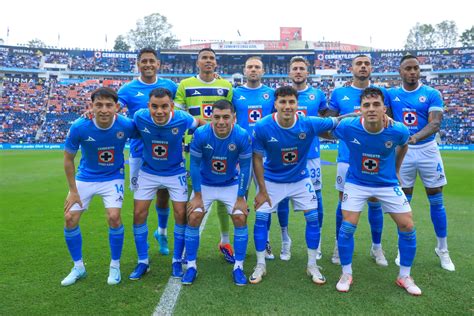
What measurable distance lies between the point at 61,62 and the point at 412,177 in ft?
162

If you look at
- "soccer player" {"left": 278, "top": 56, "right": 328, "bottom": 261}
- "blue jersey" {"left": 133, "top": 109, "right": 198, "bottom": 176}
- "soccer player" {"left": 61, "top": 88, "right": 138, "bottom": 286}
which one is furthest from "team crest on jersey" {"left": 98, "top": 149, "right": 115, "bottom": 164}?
"soccer player" {"left": 278, "top": 56, "right": 328, "bottom": 261}

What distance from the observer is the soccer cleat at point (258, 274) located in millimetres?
4039

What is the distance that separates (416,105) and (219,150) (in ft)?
9.26

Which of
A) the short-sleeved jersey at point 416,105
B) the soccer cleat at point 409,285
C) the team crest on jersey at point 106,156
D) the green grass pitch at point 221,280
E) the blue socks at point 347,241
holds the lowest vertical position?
the green grass pitch at point 221,280

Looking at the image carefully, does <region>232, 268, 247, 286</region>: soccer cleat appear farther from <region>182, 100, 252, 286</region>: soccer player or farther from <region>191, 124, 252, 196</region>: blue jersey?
<region>191, 124, 252, 196</region>: blue jersey

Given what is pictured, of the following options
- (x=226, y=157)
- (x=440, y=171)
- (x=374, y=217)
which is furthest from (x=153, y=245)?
(x=440, y=171)

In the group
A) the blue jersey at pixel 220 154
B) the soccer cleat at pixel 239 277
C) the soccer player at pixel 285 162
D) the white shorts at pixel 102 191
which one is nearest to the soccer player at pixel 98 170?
the white shorts at pixel 102 191

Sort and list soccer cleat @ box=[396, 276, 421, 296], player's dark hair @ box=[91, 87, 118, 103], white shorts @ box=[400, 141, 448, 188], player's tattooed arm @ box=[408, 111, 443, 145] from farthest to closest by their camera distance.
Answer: white shorts @ box=[400, 141, 448, 188] → player's tattooed arm @ box=[408, 111, 443, 145] → player's dark hair @ box=[91, 87, 118, 103] → soccer cleat @ box=[396, 276, 421, 296]

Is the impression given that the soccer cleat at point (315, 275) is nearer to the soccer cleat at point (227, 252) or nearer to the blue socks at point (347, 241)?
the blue socks at point (347, 241)

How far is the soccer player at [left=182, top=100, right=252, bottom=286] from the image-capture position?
4180mm

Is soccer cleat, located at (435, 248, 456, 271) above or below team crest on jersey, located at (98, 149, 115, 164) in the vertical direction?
below

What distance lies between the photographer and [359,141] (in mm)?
4086

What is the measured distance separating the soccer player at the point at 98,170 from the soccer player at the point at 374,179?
2666 millimetres

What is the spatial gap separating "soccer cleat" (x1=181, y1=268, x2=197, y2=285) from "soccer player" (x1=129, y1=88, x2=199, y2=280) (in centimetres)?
20
